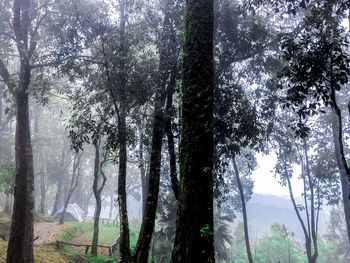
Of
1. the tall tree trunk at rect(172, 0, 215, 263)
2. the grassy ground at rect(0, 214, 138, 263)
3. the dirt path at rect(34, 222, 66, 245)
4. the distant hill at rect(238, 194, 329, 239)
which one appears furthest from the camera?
the distant hill at rect(238, 194, 329, 239)

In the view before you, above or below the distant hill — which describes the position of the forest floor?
below

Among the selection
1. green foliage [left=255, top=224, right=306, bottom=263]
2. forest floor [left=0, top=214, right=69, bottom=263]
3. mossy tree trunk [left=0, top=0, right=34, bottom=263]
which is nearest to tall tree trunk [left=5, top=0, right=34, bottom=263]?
mossy tree trunk [left=0, top=0, right=34, bottom=263]

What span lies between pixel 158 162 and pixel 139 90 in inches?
106

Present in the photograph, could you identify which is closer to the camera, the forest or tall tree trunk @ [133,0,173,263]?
the forest

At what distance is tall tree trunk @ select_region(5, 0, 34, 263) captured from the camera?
14375mm

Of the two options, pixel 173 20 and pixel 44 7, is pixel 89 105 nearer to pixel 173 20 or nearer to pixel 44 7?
pixel 173 20

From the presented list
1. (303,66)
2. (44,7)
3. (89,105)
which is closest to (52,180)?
(44,7)

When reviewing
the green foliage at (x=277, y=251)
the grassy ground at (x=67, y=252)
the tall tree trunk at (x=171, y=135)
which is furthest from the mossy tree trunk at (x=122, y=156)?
the green foliage at (x=277, y=251)

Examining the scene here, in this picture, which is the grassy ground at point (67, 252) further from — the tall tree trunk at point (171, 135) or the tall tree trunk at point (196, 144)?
the tall tree trunk at point (196, 144)

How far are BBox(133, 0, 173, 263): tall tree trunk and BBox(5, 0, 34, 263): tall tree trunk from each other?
5.75 m

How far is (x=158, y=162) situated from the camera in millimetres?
11453

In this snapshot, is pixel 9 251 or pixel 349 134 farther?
pixel 349 134

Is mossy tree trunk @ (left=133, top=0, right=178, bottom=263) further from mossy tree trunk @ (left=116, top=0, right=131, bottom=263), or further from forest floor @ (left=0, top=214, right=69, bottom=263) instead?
forest floor @ (left=0, top=214, right=69, bottom=263)

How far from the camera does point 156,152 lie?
11.4 meters
